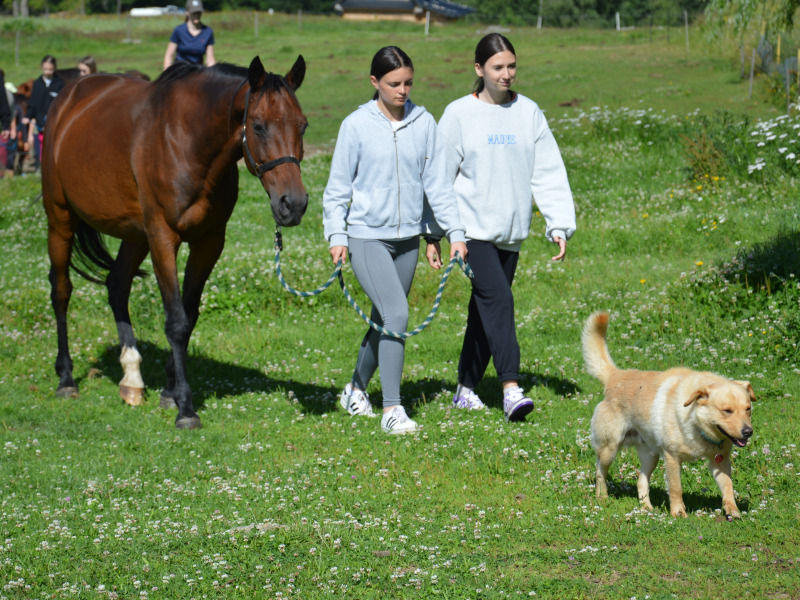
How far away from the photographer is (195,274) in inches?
310

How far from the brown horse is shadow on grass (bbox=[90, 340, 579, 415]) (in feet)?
1.74

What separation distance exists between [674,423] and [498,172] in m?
2.55

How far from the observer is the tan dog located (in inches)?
184

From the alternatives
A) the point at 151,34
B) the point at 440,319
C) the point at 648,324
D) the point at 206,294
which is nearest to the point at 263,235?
the point at 206,294

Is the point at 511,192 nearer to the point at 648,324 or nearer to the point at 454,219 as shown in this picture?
the point at 454,219

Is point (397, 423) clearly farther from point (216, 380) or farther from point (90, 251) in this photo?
point (90, 251)

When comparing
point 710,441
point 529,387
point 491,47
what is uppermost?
point 491,47

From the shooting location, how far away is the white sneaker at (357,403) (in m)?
7.08

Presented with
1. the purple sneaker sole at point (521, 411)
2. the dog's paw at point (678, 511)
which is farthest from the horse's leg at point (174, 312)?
the dog's paw at point (678, 511)

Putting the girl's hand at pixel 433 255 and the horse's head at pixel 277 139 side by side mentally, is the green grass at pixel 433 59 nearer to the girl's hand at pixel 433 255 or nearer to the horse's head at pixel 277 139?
the girl's hand at pixel 433 255

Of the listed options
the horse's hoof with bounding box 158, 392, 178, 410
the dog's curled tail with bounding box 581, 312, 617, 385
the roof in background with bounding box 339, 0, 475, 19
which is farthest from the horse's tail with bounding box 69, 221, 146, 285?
the roof in background with bounding box 339, 0, 475, 19

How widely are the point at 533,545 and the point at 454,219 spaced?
2634 millimetres

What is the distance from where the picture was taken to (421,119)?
6.43 meters

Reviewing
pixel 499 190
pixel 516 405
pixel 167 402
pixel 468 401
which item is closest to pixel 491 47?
pixel 499 190
